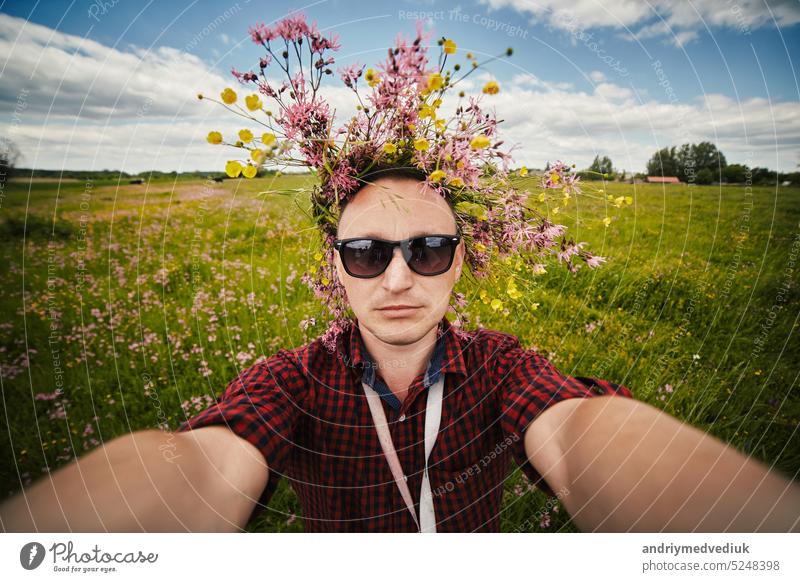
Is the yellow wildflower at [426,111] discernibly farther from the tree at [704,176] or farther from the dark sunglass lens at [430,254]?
the tree at [704,176]

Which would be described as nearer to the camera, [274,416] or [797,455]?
[274,416]

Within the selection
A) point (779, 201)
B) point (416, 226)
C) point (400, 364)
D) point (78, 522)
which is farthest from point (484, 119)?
point (78, 522)

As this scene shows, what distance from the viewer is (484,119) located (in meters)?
1.83

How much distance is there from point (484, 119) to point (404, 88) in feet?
1.53

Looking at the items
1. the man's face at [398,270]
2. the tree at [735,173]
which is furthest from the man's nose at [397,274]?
the tree at [735,173]

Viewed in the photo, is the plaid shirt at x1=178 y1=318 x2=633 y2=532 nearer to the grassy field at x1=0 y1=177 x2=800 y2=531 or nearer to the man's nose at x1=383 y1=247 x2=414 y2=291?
the man's nose at x1=383 y1=247 x2=414 y2=291

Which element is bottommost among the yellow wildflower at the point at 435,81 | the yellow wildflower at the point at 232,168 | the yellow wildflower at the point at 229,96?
the yellow wildflower at the point at 232,168

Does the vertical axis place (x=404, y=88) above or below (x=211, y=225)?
above

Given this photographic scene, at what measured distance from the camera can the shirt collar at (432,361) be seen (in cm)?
186

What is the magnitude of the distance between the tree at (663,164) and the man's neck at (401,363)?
7.49 feet

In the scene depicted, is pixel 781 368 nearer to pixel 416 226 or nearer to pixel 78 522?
pixel 416 226

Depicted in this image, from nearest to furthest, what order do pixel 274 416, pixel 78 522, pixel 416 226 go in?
pixel 78 522, pixel 274 416, pixel 416 226

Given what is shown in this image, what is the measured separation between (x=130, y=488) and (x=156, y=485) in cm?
9

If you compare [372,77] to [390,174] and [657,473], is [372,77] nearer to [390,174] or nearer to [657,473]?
[390,174]
